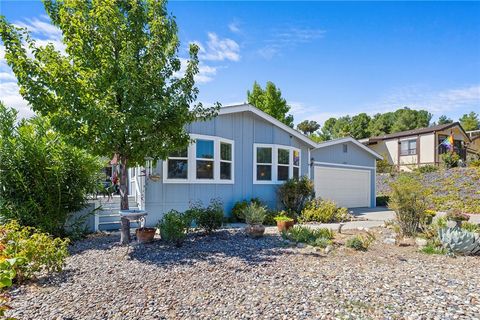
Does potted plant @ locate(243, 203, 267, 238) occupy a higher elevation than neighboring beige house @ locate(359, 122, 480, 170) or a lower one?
lower

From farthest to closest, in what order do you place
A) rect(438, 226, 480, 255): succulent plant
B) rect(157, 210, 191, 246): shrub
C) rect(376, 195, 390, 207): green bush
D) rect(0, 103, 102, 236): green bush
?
rect(376, 195, 390, 207): green bush < rect(0, 103, 102, 236): green bush < rect(157, 210, 191, 246): shrub < rect(438, 226, 480, 255): succulent plant

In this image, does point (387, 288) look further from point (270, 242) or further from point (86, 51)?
point (86, 51)

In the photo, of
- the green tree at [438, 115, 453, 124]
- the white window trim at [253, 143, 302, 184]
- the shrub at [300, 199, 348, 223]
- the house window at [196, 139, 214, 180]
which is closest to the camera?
the house window at [196, 139, 214, 180]

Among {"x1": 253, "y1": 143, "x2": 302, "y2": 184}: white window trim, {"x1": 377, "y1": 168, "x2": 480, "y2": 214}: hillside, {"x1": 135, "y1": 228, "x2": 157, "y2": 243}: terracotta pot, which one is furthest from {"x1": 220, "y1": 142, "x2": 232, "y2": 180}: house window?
{"x1": 377, "y1": 168, "x2": 480, "y2": 214}: hillside

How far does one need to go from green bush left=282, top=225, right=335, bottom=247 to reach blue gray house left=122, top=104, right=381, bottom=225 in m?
3.83

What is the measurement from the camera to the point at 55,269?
4.78 metres

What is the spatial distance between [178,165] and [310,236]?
483 cm

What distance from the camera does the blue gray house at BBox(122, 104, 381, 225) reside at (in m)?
9.65

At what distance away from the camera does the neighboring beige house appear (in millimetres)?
25844

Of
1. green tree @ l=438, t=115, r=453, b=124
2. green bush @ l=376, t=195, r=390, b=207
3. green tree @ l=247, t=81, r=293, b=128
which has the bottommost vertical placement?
green bush @ l=376, t=195, r=390, b=207

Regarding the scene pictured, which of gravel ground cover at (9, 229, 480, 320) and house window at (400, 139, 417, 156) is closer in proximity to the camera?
gravel ground cover at (9, 229, 480, 320)

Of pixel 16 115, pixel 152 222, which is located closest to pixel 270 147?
pixel 152 222

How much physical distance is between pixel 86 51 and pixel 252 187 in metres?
7.27

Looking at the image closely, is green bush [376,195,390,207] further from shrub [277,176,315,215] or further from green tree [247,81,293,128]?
green tree [247,81,293,128]
